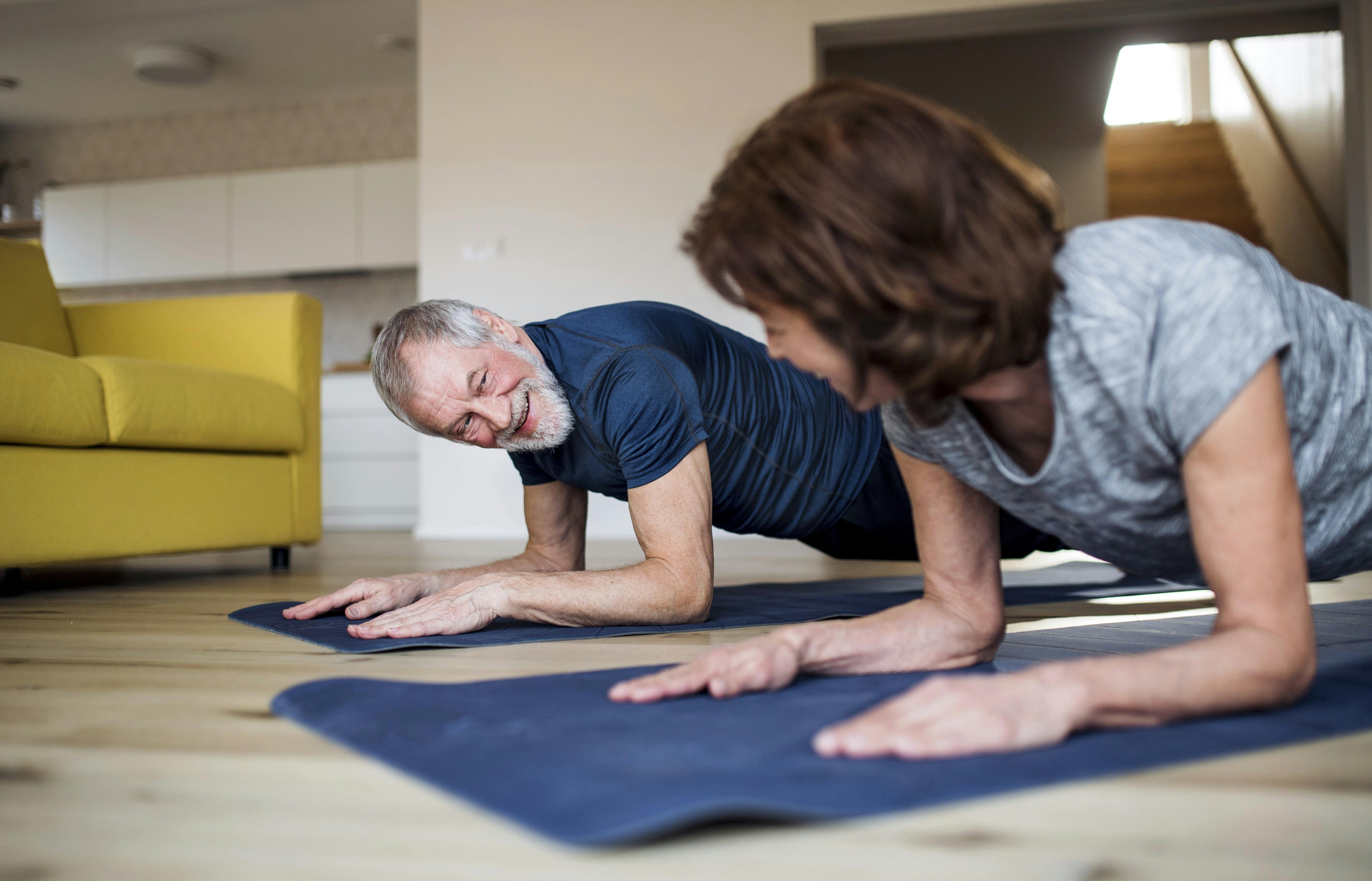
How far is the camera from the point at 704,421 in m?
1.49

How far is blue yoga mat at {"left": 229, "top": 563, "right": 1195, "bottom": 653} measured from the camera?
139cm

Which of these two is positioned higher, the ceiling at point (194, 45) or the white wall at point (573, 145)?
the ceiling at point (194, 45)

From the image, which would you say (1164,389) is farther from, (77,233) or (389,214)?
(77,233)

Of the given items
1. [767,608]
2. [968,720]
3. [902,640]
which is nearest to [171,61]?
[767,608]

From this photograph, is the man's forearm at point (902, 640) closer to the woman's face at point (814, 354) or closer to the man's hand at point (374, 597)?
the woman's face at point (814, 354)

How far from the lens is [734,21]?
427cm

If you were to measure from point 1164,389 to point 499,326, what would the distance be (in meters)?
1.04

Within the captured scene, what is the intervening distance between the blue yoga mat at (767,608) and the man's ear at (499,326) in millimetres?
451

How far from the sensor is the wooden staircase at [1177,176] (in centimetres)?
676

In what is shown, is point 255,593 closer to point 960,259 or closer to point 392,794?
point 392,794

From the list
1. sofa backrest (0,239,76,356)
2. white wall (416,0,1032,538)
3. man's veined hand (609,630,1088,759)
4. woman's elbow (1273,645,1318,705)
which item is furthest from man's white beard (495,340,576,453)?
white wall (416,0,1032,538)

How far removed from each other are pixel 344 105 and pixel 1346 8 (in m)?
5.73

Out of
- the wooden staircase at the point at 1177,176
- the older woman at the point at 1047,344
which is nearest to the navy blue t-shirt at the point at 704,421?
the older woman at the point at 1047,344

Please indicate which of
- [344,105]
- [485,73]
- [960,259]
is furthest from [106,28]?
[960,259]
